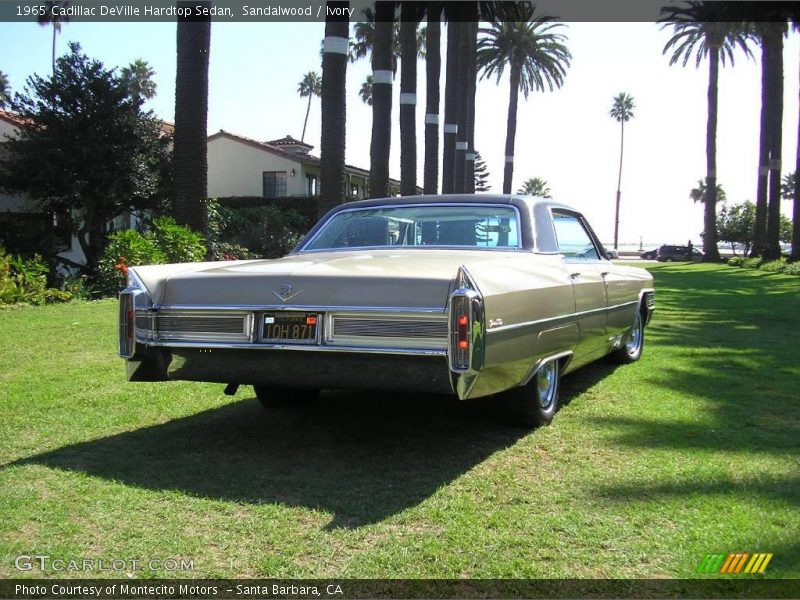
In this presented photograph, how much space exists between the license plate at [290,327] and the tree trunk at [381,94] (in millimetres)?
15678

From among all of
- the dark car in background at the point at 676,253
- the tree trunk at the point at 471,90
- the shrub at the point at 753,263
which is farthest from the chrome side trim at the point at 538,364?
the dark car in background at the point at 676,253

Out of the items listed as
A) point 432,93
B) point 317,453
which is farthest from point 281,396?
point 432,93

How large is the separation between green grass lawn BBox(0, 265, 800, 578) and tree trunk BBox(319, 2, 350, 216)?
32.8 ft

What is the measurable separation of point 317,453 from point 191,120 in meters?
10.1

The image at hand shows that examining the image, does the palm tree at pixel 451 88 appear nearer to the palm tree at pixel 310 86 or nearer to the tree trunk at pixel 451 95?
the tree trunk at pixel 451 95

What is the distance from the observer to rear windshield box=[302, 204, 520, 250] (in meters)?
5.27

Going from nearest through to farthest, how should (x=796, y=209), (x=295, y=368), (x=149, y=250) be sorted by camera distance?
(x=295, y=368) < (x=149, y=250) < (x=796, y=209)

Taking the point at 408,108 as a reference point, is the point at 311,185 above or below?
below

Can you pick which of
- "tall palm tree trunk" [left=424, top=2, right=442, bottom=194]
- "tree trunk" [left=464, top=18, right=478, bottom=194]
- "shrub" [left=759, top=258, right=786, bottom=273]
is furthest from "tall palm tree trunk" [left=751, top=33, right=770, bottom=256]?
"tall palm tree trunk" [left=424, top=2, right=442, bottom=194]

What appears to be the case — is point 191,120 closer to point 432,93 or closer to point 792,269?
point 432,93

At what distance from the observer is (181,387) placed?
643 centimetres

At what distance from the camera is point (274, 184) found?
122ft

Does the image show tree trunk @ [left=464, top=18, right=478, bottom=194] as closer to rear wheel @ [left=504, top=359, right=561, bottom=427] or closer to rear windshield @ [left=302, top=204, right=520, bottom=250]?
→ rear windshield @ [left=302, top=204, right=520, bottom=250]

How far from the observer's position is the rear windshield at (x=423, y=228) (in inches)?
207
